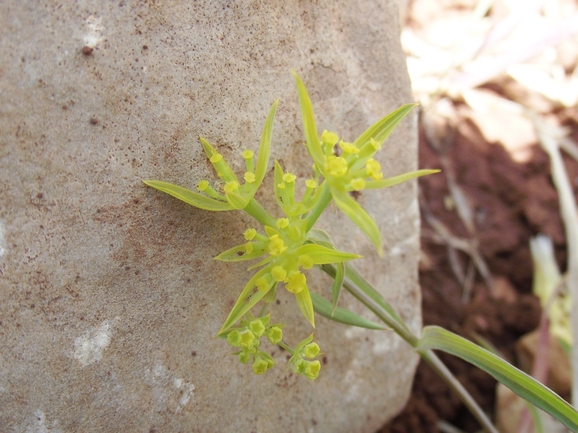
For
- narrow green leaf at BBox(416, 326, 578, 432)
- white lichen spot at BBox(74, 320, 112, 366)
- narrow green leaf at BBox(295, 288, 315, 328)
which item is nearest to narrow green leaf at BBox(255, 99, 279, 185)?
narrow green leaf at BBox(295, 288, 315, 328)

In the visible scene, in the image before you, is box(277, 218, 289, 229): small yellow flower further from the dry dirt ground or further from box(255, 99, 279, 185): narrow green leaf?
the dry dirt ground

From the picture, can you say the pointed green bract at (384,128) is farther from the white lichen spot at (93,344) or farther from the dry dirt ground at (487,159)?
the dry dirt ground at (487,159)

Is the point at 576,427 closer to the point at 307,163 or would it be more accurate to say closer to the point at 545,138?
the point at 307,163

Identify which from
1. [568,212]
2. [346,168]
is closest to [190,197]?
[346,168]

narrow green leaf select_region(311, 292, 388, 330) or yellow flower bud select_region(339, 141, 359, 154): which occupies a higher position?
yellow flower bud select_region(339, 141, 359, 154)

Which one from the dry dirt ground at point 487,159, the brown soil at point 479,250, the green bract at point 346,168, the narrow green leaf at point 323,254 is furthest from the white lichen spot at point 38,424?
the dry dirt ground at point 487,159

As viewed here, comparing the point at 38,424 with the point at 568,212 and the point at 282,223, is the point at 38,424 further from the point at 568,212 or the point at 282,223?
the point at 568,212
